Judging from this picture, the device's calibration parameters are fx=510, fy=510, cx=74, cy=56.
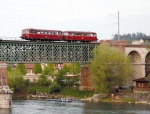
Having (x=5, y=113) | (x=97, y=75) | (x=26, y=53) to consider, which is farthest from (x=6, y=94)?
(x=97, y=75)

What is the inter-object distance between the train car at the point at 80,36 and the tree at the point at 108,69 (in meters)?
4.25

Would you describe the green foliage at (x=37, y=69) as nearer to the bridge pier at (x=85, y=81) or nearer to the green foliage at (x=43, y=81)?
the green foliage at (x=43, y=81)

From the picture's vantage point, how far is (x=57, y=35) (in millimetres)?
79625

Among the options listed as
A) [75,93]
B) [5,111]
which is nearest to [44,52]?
[75,93]

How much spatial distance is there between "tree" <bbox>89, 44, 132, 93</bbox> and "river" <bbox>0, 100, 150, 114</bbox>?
4.71 metres

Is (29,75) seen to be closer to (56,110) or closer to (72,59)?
(72,59)

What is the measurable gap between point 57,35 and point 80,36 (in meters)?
4.91

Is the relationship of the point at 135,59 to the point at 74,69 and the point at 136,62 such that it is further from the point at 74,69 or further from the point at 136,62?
the point at 74,69

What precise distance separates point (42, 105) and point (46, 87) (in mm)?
24663

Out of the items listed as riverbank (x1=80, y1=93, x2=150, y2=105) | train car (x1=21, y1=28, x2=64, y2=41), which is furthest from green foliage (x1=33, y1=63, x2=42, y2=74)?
train car (x1=21, y1=28, x2=64, y2=41)

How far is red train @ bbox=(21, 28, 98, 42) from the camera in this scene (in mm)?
76688

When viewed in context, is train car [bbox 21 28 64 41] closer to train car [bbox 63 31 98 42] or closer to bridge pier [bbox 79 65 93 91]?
train car [bbox 63 31 98 42]

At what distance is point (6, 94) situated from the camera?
67688 millimetres

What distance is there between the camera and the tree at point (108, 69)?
78500 mm
